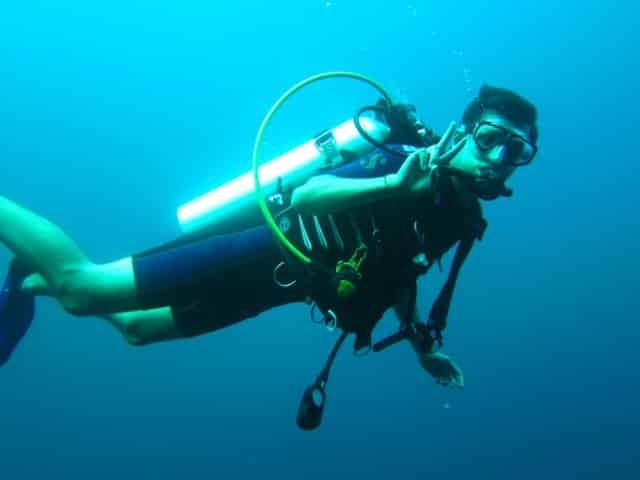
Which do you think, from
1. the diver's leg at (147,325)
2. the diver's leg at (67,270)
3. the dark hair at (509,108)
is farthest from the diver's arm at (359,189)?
the diver's leg at (147,325)

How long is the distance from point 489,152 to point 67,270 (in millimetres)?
2273

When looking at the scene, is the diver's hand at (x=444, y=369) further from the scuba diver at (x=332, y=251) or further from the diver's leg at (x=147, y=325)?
the diver's leg at (x=147, y=325)

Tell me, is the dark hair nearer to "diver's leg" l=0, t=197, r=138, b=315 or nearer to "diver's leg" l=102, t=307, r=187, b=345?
"diver's leg" l=0, t=197, r=138, b=315

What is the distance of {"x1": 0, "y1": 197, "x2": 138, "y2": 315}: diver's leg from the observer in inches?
102

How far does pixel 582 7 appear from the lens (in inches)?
1059

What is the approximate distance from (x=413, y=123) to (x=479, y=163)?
40 centimetres

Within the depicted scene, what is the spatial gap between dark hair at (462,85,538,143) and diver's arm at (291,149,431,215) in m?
0.81

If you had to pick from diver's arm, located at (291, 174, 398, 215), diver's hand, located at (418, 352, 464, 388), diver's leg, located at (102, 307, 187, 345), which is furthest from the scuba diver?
diver's hand, located at (418, 352, 464, 388)

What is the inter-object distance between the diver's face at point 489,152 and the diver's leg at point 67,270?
183 cm

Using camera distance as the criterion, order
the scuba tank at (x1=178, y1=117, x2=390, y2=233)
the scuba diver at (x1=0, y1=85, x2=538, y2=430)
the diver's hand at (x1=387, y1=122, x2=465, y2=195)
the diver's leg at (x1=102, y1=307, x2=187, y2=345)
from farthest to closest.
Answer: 1. the diver's leg at (x1=102, y1=307, x2=187, y2=345)
2. the scuba tank at (x1=178, y1=117, x2=390, y2=233)
3. the scuba diver at (x1=0, y1=85, x2=538, y2=430)
4. the diver's hand at (x1=387, y1=122, x2=465, y2=195)

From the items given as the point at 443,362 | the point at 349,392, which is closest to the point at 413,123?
the point at 443,362

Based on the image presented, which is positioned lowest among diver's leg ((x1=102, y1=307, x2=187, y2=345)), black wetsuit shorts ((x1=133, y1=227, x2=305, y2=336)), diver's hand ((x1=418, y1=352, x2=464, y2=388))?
diver's hand ((x1=418, y1=352, x2=464, y2=388))

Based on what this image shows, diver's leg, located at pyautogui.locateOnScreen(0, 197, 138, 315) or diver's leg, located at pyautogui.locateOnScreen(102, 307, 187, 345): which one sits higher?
diver's leg, located at pyautogui.locateOnScreen(0, 197, 138, 315)

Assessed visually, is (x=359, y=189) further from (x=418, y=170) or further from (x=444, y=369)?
(x=444, y=369)
